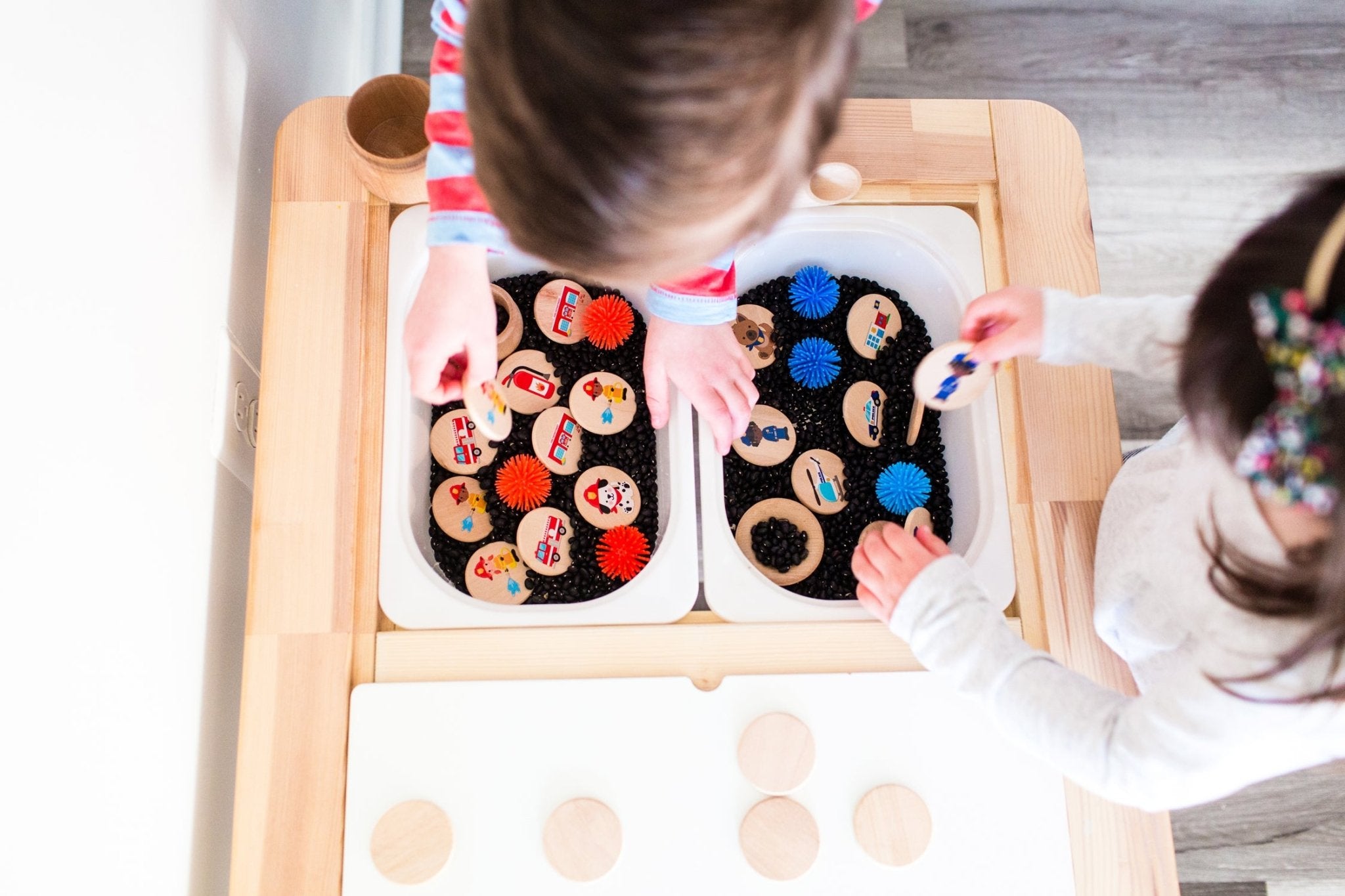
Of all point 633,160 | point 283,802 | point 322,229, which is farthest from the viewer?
point 322,229

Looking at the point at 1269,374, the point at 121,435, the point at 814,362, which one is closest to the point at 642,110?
the point at 1269,374

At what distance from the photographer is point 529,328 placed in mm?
859

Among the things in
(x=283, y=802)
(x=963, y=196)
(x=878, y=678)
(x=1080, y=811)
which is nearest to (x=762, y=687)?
(x=878, y=678)

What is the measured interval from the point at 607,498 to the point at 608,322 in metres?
0.17

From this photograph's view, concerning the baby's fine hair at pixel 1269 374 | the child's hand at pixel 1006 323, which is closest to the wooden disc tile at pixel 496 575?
the child's hand at pixel 1006 323

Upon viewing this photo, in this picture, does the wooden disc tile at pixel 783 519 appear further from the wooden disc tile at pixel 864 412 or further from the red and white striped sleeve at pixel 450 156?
the red and white striped sleeve at pixel 450 156

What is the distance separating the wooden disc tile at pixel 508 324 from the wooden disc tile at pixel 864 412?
33 centimetres

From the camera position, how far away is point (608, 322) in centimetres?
84

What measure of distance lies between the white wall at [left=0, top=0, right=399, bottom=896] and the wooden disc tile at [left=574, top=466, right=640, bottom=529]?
0.30 m

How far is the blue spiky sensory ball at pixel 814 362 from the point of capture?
0.86 meters

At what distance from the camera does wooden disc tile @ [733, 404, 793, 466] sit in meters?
0.84

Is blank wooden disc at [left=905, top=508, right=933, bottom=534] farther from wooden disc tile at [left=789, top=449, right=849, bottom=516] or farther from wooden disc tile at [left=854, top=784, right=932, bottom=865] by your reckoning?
wooden disc tile at [left=854, top=784, right=932, bottom=865]

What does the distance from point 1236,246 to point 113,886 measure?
74 centimetres

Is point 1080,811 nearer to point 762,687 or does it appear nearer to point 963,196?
point 762,687
